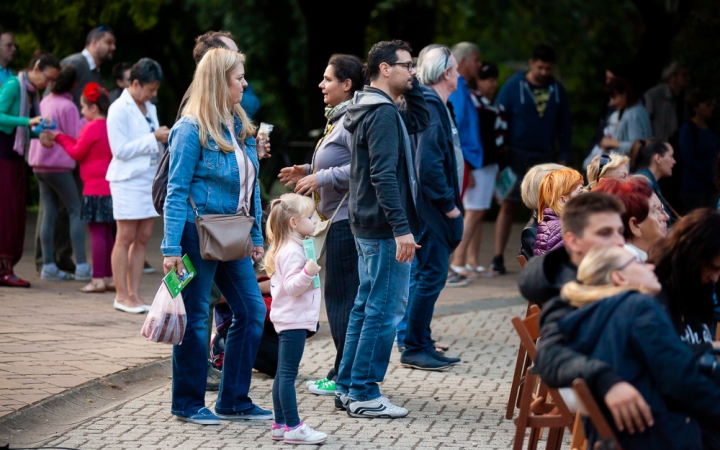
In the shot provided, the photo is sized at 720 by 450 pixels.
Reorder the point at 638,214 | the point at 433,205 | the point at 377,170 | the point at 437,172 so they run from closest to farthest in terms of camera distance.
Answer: the point at 638,214
the point at 377,170
the point at 437,172
the point at 433,205

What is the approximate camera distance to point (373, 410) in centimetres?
574

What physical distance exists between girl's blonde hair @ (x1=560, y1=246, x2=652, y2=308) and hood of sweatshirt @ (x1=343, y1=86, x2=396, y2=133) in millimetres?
2339

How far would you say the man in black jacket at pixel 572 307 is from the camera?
3.28 meters

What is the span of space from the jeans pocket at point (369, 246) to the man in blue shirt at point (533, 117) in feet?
18.1

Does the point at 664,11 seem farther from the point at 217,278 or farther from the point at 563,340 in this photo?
the point at 563,340

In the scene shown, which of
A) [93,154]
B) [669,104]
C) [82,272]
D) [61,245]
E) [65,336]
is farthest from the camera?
[669,104]

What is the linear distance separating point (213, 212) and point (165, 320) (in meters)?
0.62

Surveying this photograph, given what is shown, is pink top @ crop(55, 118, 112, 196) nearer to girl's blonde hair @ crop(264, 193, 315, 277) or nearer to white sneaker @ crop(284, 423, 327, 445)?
girl's blonde hair @ crop(264, 193, 315, 277)

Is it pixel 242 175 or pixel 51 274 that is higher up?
pixel 242 175

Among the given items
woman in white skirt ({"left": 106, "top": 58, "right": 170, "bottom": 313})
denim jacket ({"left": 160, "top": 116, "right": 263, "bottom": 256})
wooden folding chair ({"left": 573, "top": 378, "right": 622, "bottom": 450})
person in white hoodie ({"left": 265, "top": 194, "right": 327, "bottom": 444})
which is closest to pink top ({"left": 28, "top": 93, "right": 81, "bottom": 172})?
woman in white skirt ({"left": 106, "top": 58, "right": 170, "bottom": 313})

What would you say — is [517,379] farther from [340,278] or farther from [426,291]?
[426,291]

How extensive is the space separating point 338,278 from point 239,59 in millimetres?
1459

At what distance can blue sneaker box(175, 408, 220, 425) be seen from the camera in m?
5.55

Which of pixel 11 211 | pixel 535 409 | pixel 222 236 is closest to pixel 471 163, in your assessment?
pixel 11 211
